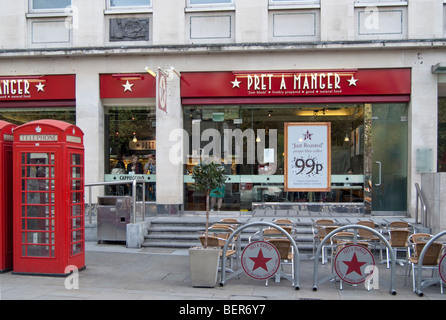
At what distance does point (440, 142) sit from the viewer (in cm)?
1399

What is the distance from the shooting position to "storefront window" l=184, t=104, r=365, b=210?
43.8 ft

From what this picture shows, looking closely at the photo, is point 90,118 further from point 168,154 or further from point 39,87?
point 168,154

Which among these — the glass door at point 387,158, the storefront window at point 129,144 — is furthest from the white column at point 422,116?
the storefront window at point 129,144

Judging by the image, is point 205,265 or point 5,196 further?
point 5,196

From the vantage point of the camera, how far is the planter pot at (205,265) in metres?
7.39

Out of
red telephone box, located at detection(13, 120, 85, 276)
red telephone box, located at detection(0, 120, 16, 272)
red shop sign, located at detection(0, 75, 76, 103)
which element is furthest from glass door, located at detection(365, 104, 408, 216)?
red telephone box, located at detection(0, 120, 16, 272)

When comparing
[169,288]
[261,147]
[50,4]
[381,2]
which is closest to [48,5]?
[50,4]

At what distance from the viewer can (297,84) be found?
13062mm

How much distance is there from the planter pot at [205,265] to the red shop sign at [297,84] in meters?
6.91

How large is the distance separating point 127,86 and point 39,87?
9.24ft

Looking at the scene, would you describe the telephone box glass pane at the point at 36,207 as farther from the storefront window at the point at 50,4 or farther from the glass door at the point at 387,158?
the glass door at the point at 387,158

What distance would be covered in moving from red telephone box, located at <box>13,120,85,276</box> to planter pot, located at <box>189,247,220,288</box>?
2400 mm

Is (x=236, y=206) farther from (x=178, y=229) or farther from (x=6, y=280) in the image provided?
(x=6, y=280)

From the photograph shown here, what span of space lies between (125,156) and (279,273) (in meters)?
8.10
